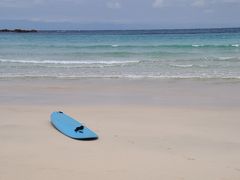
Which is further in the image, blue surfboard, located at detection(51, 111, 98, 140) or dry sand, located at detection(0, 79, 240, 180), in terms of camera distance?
blue surfboard, located at detection(51, 111, 98, 140)

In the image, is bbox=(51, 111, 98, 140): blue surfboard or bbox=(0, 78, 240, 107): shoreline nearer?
bbox=(51, 111, 98, 140): blue surfboard

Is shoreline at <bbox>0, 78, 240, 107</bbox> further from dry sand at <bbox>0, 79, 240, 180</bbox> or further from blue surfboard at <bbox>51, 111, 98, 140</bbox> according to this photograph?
blue surfboard at <bbox>51, 111, 98, 140</bbox>

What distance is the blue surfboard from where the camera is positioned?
5133mm

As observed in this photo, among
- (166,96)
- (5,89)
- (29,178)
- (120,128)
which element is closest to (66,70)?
(5,89)

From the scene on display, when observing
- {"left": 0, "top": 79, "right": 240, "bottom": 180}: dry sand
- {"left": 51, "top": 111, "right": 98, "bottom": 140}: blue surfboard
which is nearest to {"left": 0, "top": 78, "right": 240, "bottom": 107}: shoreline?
{"left": 0, "top": 79, "right": 240, "bottom": 180}: dry sand

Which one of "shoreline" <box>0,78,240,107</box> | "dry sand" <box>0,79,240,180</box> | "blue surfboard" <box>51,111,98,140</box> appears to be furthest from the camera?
"shoreline" <box>0,78,240,107</box>

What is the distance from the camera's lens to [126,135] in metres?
5.34

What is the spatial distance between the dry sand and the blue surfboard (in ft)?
0.32

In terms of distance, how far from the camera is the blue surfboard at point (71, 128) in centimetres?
513

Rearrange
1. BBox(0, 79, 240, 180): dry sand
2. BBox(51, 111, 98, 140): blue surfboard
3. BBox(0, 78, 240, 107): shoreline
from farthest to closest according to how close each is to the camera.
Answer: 1. BBox(0, 78, 240, 107): shoreline
2. BBox(51, 111, 98, 140): blue surfboard
3. BBox(0, 79, 240, 180): dry sand

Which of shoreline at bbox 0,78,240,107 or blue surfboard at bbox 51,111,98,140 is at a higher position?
blue surfboard at bbox 51,111,98,140

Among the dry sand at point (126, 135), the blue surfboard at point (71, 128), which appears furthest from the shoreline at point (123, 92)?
the blue surfboard at point (71, 128)

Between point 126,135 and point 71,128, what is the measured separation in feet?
2.57

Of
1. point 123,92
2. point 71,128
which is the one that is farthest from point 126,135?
point 123,92
